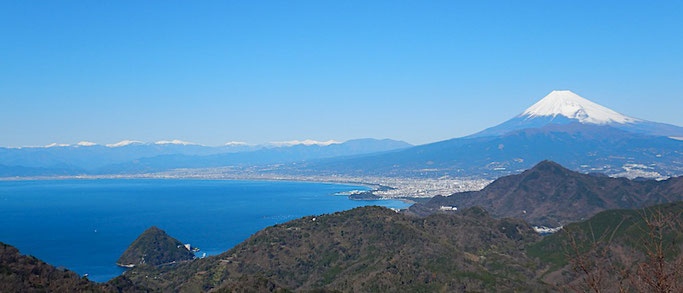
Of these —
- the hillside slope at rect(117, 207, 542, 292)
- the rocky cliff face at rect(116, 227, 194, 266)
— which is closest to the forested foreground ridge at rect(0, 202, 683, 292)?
the hillside slope at rect(117, 207, 542, 292)

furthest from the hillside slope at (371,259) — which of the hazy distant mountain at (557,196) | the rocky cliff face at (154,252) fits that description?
the hazy distant mountain at (557,196)

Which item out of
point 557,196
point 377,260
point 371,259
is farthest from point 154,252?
point 557,196

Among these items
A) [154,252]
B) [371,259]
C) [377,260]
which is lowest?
[154,252]

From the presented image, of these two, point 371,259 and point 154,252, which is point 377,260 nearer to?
point 371,259

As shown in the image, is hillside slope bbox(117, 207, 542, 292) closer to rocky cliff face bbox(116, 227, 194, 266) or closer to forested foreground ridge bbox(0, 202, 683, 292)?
forested foreground ridge bbox(0, 202, 683, 292)

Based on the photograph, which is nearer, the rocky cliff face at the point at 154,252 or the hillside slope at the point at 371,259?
the hillside slope at the point at 371,259

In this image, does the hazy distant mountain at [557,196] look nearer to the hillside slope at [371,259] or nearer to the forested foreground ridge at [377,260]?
the forested foreground ridge at [377,260]

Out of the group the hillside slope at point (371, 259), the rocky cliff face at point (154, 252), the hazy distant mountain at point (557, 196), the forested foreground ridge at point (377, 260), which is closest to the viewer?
the forested foreground ridge at point (377, 260)

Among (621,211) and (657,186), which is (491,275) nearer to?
(621,211)

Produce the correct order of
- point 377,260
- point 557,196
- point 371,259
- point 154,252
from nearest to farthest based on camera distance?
point 377,260
point 371,259
point 154,252
point 557,196
